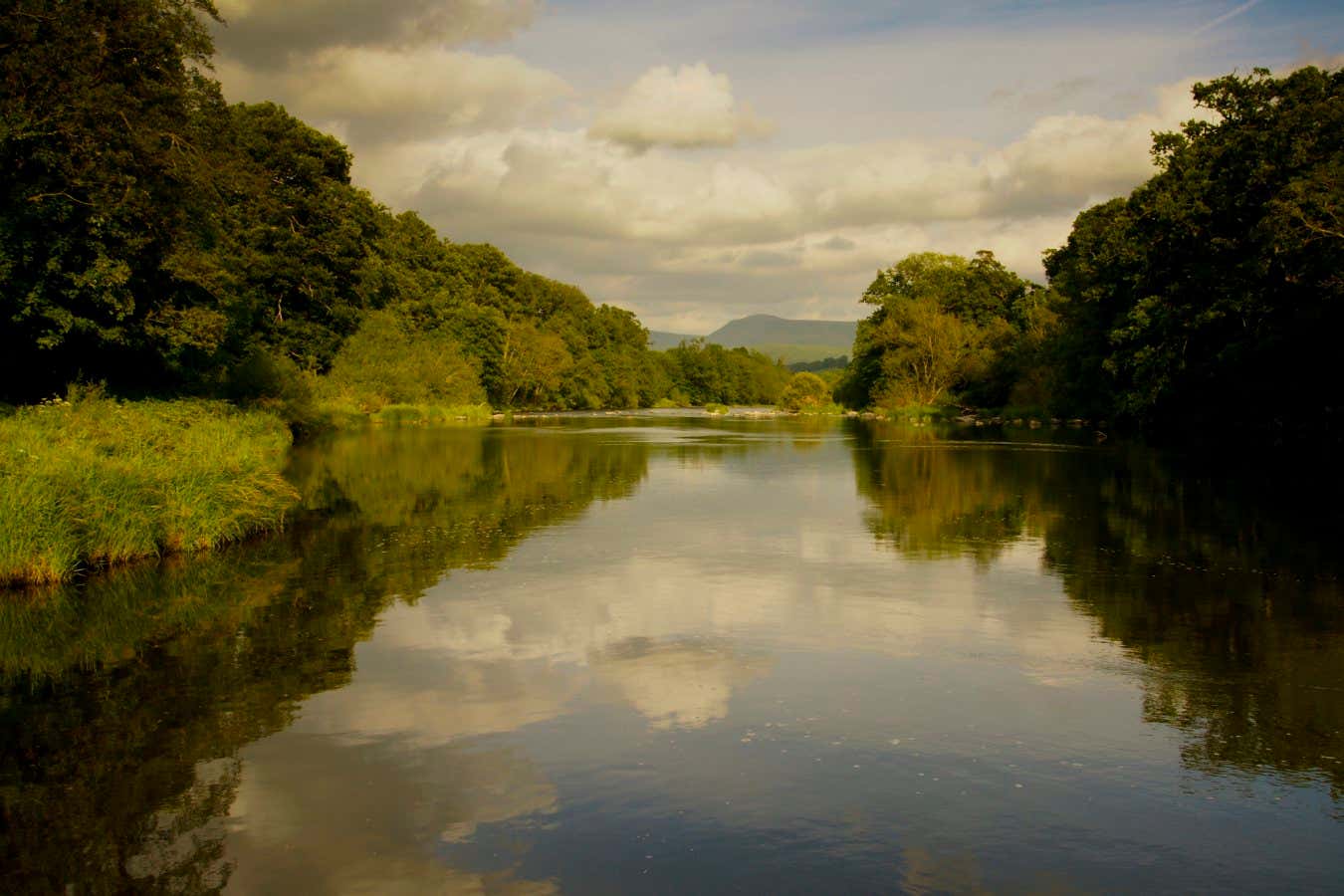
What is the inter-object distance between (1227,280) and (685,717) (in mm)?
43201

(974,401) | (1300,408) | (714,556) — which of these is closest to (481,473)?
(714,556)

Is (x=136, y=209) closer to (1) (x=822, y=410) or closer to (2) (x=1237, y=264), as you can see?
(2) (x=1237, y=264)

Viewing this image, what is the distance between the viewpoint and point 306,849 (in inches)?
260

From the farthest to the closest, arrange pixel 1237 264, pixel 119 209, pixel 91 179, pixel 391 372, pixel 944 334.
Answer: pixel 944 334 < pixel 391 372 < pixel 1237 264 < pixel 119 209 < pixel 91 179

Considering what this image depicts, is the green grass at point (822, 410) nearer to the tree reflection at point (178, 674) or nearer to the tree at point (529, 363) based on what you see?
the tree at point (529, 363)

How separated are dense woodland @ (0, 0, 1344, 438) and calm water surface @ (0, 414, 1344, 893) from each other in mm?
11427

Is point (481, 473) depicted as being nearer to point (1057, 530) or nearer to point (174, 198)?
point (174, 198)

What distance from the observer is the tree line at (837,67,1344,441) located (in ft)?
118

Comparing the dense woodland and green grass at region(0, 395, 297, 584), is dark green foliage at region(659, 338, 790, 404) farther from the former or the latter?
green grass at region(0, 395, 297, 584)

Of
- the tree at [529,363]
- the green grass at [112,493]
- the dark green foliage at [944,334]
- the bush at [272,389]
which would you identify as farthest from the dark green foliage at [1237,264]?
the tree at [529,363]

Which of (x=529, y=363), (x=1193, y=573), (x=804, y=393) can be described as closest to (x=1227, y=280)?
(x=1193, y=573)

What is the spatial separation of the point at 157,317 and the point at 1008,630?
24.0 metres

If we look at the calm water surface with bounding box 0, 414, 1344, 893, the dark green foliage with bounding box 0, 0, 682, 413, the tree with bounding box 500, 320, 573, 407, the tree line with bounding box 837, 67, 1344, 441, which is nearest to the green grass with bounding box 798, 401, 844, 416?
the tree with bounding box 500, 320, 573, 407

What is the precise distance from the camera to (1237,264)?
140ft
